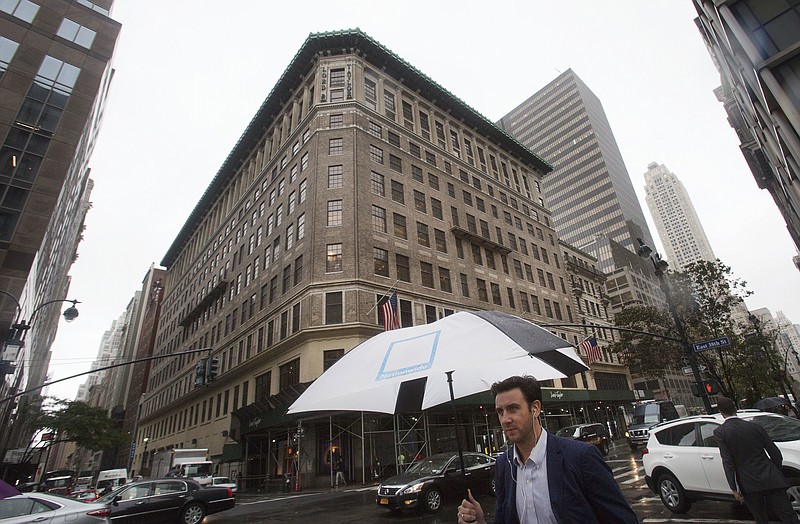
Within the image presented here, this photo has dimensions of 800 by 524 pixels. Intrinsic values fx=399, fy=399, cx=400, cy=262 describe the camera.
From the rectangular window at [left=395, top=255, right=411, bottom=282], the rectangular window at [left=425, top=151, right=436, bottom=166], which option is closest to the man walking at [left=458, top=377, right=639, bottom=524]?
the rectangular window at [left=395, top=255, right=411, bottom=282]

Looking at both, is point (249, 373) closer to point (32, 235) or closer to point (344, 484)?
point (344, 484)

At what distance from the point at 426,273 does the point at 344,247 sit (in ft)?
23.6

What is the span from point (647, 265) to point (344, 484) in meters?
92.1

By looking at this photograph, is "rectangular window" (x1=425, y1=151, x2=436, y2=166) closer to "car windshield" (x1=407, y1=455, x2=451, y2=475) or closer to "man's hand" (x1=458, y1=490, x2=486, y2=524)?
"car windshield" (x1=407, y1=455, x2=451, y2=475)

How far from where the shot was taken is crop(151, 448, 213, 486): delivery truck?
23.3 m

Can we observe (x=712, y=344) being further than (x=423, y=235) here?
No

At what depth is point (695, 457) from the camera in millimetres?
8023

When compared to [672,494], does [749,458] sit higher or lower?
higher

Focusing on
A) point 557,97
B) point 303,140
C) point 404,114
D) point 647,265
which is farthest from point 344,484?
point 557,97

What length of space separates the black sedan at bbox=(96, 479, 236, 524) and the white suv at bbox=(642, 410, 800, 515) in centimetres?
1268

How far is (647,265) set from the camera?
9119 centimetres

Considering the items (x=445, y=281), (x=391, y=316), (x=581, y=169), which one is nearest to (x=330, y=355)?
(x=391, y=316)

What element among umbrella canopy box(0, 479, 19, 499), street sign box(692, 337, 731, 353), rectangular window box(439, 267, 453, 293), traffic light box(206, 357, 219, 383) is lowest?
umbrella canopy box(0, 479, 19, 499)

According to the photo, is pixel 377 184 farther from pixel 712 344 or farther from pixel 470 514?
pixel 470 514
